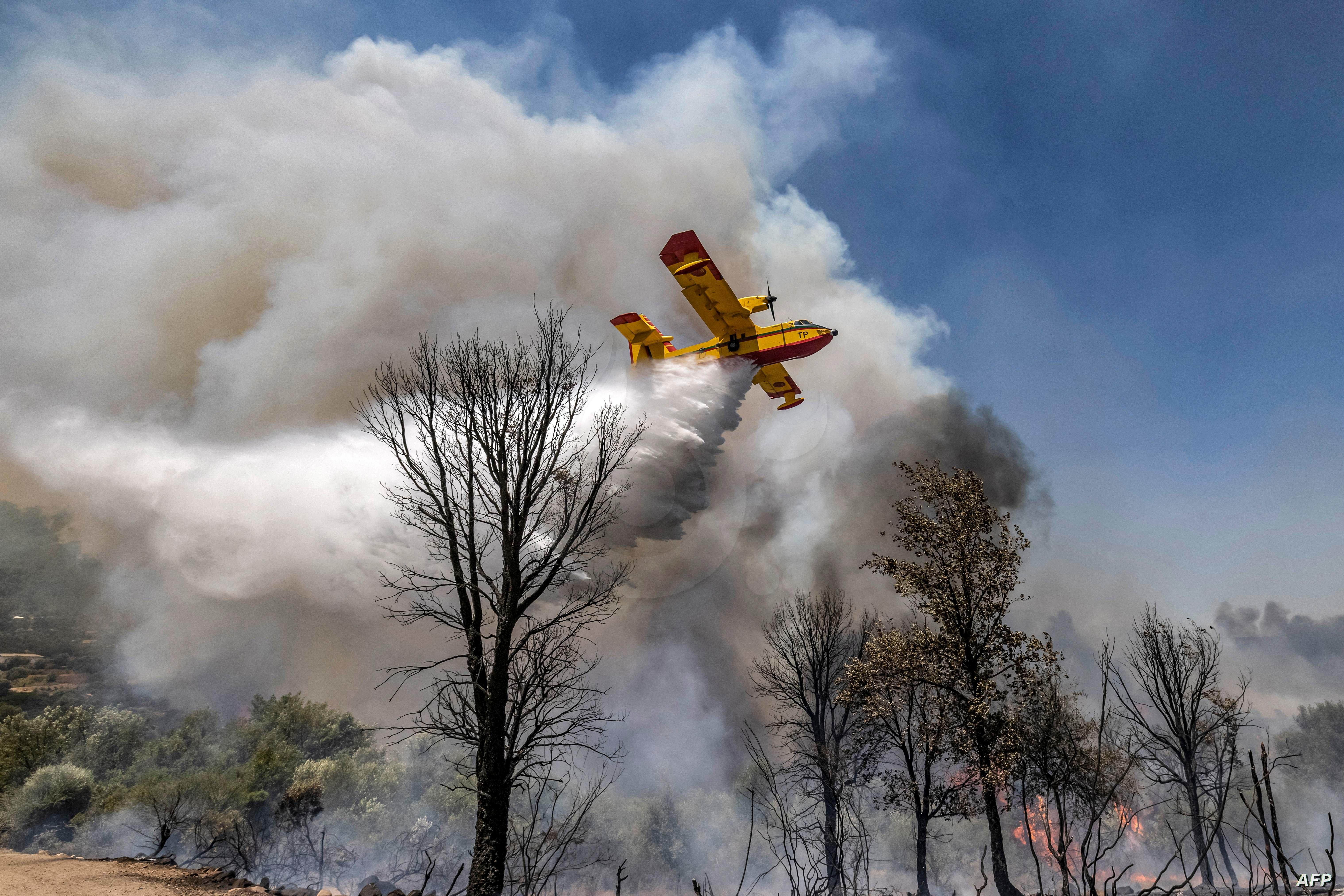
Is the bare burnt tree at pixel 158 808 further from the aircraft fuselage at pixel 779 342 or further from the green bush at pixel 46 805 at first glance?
the aircraft fuselage at pixel 779 342

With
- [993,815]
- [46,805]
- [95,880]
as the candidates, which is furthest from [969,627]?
[46,805]

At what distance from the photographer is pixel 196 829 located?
2872cm

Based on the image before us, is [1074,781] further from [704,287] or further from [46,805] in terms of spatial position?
[46,805]

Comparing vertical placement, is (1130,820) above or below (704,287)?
below

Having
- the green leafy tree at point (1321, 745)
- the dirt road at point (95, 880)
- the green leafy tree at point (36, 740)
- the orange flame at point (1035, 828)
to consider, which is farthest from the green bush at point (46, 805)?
the green leafy tree at point (1321, 745)

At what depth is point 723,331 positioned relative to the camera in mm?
31922

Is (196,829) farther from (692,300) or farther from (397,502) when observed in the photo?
(692,300)

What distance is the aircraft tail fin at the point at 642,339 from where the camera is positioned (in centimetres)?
3691

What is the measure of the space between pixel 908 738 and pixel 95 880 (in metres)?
28.0

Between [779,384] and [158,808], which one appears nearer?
[158,808]

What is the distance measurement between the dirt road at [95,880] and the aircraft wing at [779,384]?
30.3m

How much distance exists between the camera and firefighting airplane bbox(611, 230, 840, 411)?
28219 millimetres

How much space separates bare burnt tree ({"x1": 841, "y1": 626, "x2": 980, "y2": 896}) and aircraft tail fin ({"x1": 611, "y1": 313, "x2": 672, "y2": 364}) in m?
19.8

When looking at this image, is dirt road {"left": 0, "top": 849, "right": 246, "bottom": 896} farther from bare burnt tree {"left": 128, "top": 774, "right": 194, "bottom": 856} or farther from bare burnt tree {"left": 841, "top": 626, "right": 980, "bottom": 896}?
bare burnt tree {"left": 841, "top": 626, "right": 980, "bottom": 896}
